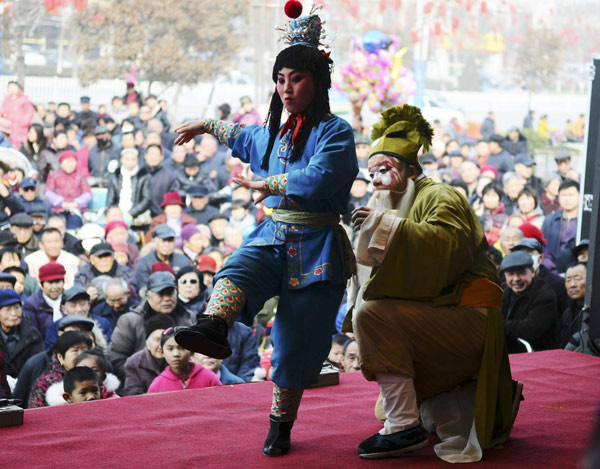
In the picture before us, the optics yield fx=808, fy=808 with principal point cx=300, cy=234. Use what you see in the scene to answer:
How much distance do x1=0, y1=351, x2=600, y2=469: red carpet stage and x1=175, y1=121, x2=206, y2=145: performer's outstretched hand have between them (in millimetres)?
954

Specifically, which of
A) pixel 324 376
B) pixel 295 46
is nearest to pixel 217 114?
pixel 324 376

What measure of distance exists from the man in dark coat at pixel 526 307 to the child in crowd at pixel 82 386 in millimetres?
2195

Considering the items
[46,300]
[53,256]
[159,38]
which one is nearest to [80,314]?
[46,300]

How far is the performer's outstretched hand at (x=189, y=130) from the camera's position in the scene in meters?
2.60

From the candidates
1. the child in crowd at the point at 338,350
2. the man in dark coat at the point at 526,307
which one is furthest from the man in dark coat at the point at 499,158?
the child in crowd at the point at 338,350

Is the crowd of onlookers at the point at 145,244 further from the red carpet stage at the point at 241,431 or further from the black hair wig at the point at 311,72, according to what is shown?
the black hair wig at the point at 311,72

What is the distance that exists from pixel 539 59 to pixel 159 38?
5598 millimetres

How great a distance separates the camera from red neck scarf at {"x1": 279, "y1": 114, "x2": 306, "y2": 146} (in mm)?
2422

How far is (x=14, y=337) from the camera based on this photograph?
13.7 ft

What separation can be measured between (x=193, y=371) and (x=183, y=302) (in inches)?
42.3

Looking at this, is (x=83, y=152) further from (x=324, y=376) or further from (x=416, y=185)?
(x=416, y=185)

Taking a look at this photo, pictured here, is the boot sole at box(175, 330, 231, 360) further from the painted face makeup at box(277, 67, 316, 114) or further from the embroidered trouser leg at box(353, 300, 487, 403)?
the painted face makeup at box(277, 67, 316, 114)

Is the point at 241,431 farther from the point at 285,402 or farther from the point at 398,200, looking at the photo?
the point at 398,200

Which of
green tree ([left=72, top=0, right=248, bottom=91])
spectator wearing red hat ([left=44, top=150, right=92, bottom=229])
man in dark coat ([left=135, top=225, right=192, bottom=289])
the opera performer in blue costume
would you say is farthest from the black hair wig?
green tree ([left=72, top=0, right=248, bottom=91])
